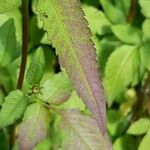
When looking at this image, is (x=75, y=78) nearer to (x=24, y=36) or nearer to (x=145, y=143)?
(x=24, y=36)

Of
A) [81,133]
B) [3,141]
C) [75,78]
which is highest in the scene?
[75,78]

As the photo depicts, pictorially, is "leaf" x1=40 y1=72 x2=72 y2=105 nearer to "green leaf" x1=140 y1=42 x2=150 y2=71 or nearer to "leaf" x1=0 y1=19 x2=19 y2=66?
"leaf" x1=0 y1=19 x2=19 y2=66

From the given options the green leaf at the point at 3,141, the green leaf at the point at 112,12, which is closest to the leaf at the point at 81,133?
the green leaf at the point at 3,141

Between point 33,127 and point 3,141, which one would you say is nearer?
point 33,127

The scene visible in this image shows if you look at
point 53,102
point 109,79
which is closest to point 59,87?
point 53,102

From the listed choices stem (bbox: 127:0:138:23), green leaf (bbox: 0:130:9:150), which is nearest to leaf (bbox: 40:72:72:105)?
green leaf (bbox: 0:130:9:150)

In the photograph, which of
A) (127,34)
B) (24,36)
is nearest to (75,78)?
(24,36)

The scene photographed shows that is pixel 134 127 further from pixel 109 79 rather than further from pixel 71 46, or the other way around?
pixel 71 46
